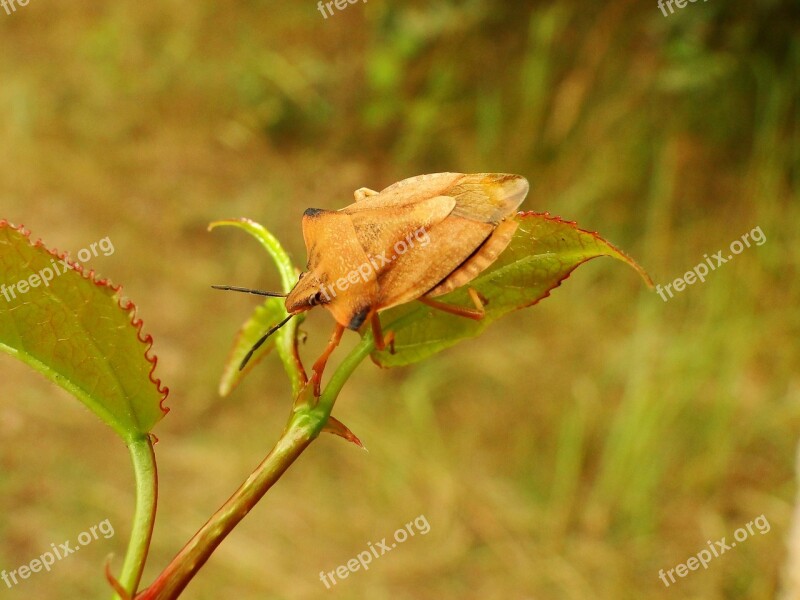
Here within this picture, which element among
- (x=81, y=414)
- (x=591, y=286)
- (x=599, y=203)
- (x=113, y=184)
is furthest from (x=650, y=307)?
(x=113, y=184)

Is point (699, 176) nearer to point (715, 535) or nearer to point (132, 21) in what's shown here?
point (715, 535)

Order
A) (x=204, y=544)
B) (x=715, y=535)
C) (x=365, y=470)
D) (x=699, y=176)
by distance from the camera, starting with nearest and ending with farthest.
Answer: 1. (x=204, y=544)
2. (x=715, y=535)
3. (x=365, y=470)
4. (x=699, y=176)

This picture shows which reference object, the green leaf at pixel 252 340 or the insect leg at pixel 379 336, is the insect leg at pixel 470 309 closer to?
the insect leg at pixel 379 336

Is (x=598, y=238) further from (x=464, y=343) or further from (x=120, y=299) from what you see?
(x=464, y=343)

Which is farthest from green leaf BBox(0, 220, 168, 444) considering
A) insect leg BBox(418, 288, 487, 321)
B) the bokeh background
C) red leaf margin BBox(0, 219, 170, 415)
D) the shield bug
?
the bokeh background

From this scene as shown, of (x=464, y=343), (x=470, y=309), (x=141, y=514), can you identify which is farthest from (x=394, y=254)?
(x=464, y=343)

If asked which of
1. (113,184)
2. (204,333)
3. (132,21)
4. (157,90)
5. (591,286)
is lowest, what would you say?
(591,286)
